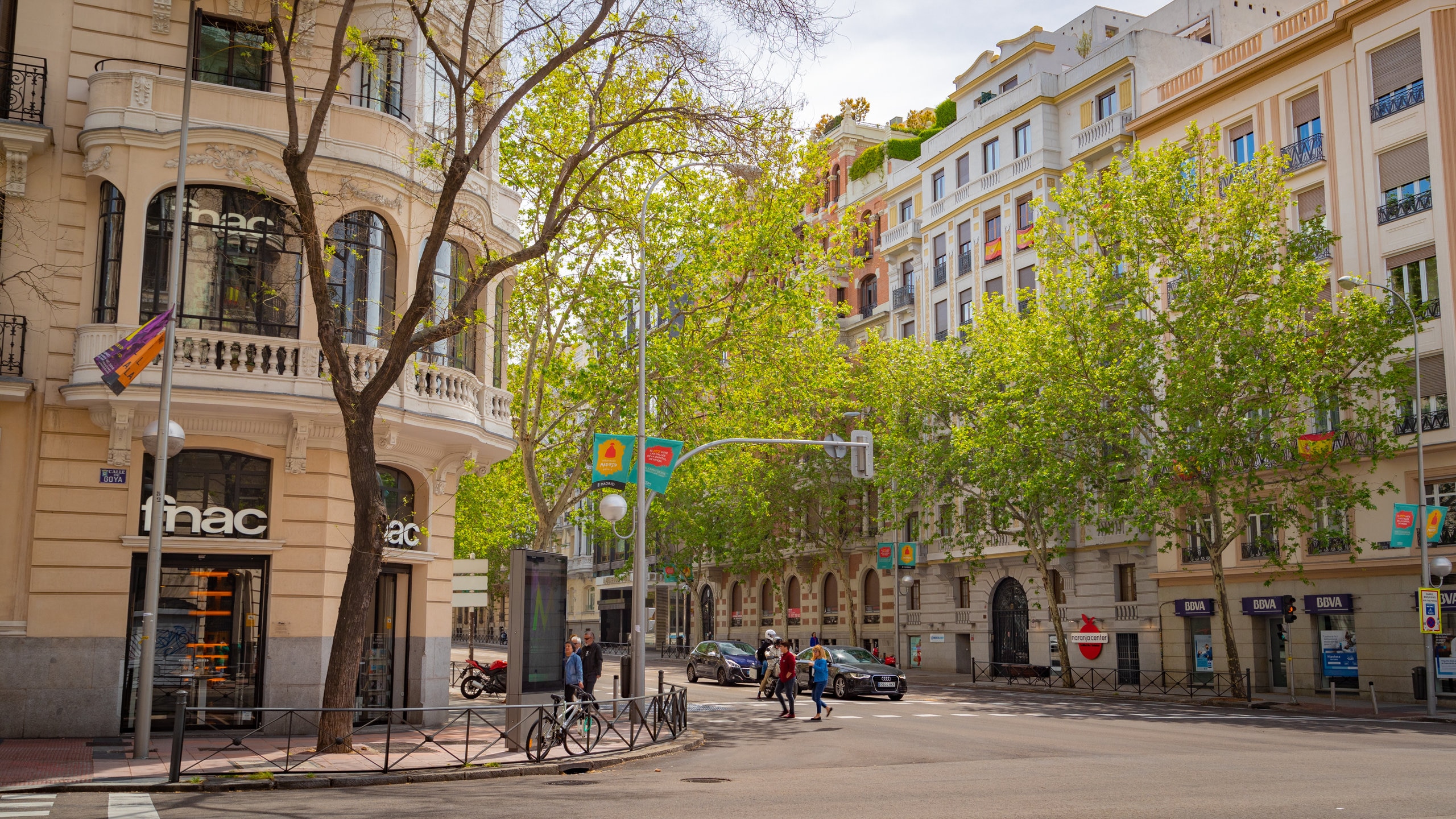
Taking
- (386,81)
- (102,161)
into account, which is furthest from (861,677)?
(102,161)

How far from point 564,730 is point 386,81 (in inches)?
470

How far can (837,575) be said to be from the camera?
55469 millimetres

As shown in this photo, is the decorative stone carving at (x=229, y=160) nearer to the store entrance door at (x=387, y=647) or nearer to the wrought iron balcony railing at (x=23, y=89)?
the wrought iron balcony railing at (x=23, y=89)

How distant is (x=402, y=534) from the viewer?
20.9 m

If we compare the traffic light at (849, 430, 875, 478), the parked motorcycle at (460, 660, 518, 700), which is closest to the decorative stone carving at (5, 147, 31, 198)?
the traffic light at (849, 430, 875, 478)

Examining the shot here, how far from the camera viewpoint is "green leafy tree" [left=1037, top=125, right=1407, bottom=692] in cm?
3014

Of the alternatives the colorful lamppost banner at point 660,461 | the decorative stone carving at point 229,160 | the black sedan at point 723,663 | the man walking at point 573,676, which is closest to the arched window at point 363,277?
the decorative stone carving at point 229,160

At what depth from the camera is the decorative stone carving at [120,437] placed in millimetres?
18188

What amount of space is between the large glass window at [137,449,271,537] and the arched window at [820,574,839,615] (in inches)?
1564

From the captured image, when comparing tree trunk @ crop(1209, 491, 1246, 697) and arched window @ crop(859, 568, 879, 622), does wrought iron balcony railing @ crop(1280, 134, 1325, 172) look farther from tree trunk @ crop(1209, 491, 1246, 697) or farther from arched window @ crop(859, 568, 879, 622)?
arched window @ crop(859, 568, 879, 622)

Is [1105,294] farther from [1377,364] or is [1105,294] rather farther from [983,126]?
[983,126]

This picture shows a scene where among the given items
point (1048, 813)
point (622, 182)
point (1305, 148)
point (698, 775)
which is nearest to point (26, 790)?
point (698, 775)

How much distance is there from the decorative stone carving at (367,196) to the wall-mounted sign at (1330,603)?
26.7m

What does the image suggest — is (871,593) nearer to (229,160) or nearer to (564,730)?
(564,730)
